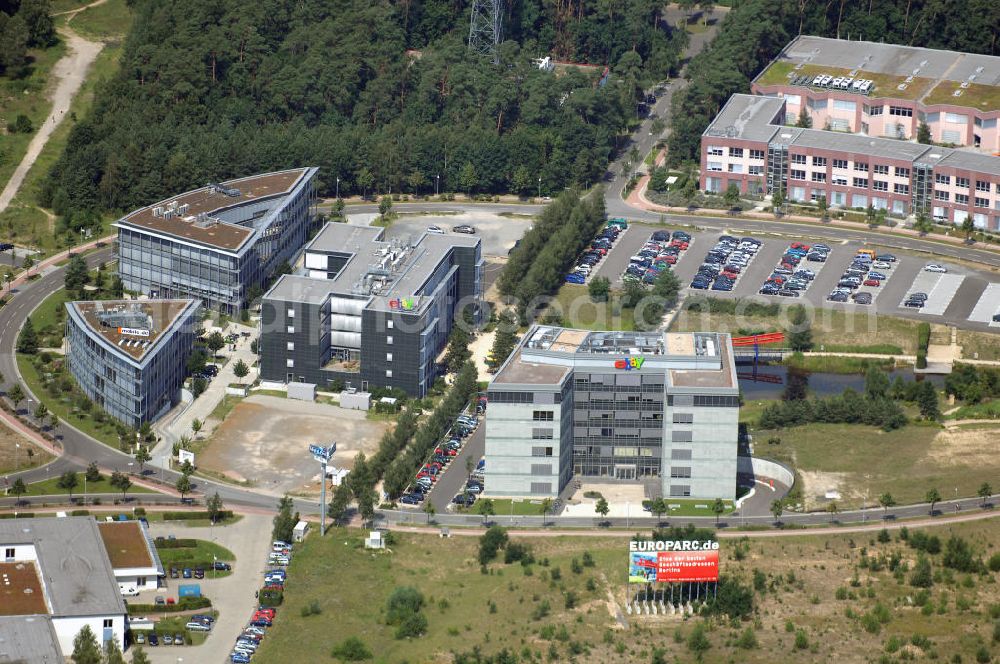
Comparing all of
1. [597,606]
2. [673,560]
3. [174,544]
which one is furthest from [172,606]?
[673,560]

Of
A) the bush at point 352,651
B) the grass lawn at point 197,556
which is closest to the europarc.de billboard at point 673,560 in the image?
the bush at point 352,651

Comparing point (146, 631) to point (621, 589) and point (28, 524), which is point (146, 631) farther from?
point (621, 589)

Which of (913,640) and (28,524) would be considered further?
(28,524)

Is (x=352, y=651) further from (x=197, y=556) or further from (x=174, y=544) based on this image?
(x=174, y=544)

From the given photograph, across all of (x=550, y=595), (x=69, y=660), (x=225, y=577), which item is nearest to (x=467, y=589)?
(x=550, y=595)

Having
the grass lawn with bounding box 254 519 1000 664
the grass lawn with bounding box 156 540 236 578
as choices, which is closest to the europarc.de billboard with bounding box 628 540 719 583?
the grass lawn with bounding box 254 519 1000 664
